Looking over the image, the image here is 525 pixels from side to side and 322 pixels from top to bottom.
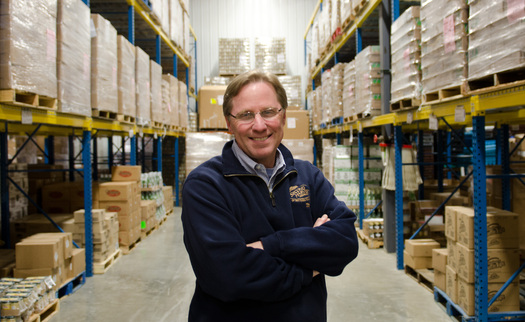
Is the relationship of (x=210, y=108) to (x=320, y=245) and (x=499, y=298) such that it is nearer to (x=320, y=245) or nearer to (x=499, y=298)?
(x=499, y=298)

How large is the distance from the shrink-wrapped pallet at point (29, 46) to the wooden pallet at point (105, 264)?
2482 millimetres

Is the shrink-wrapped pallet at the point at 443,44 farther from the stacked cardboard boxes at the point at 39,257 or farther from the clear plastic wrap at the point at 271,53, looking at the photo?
the clear plastic wrap at the point at 271,53

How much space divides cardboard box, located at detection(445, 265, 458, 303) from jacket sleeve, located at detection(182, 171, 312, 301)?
292 centimetres

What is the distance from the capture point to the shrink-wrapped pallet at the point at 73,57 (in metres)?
4.29

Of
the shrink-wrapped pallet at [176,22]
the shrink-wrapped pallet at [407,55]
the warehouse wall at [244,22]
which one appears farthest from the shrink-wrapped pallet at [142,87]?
the warehouse wall at [244,22]

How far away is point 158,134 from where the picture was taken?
9.30m

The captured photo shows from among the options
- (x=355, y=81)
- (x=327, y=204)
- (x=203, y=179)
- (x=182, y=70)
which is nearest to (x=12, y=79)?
(x=203, y=179)

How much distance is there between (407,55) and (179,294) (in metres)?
3.97

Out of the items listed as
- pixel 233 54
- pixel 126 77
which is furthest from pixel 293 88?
pixel 126 77

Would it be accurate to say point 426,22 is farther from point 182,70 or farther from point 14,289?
point 182,70

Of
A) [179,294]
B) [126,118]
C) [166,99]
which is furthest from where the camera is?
[166,99]

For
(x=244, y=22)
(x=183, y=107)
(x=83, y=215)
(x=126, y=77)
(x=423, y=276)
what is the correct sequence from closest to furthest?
(x=423, y=276) < (x=83, y=215) < (x=126, y=77) < (x=183, y=107) < (x=244, y=22)

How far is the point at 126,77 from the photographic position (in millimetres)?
6520

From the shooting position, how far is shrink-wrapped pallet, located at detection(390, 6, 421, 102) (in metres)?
4.80
